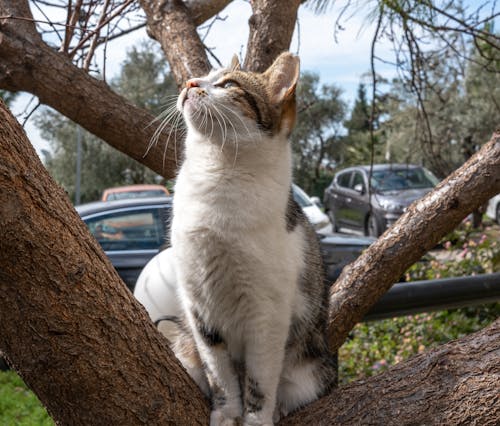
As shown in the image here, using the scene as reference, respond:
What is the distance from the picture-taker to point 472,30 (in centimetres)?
287

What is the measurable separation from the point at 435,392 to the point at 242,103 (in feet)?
3.18

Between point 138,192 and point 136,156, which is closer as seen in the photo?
point 136,156

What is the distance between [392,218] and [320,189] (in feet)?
48.7

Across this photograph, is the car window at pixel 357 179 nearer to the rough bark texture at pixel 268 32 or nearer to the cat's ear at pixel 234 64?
the rough bark texture at pixel 268 32

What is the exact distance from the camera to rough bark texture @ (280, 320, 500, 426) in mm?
1244

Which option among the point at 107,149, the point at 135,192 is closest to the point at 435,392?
the point at 135,192

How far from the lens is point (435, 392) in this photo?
130 cm

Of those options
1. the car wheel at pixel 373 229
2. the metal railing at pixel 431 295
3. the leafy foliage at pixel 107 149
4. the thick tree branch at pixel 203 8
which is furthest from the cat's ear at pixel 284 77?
the leafy foliage at pixel 107 149

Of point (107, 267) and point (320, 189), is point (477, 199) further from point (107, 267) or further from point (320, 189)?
point (320, 189)

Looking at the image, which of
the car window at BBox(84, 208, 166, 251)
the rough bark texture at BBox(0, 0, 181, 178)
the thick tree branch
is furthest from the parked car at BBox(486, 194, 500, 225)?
the rough bark texture at BBox(0, 0, 181, 178)

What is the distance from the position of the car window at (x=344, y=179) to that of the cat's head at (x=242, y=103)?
1189cm

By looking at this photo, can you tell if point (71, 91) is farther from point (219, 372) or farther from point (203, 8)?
point (219, 372)

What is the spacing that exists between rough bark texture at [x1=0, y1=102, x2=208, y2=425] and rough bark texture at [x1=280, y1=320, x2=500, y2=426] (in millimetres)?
429

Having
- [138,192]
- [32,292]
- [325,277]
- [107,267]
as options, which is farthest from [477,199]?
[138,192]
